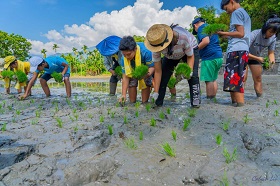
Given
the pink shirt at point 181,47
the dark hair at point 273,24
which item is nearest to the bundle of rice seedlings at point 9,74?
the pink shirt at point 181,47

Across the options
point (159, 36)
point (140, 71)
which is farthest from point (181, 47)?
point (140, 71)

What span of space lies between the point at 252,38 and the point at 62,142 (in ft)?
13.2

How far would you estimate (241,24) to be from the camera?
3.81 m

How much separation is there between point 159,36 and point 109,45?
2.77 metres

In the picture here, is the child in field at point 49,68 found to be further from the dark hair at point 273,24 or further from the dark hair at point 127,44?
the dark hair at point 273,24

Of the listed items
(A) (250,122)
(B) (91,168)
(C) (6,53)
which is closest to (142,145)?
(B) (91,168)

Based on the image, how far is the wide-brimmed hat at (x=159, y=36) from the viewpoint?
3406 millimetres

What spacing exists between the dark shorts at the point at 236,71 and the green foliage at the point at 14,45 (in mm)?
42614

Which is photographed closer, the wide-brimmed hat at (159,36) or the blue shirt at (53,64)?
the wide-brimmed hat at (159,36)

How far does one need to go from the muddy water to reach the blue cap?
2439mm

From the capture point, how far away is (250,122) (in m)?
3.22

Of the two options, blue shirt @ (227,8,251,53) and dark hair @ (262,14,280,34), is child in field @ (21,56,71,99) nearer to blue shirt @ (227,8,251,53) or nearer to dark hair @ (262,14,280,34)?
blue shirt @ (227,8,251,53)

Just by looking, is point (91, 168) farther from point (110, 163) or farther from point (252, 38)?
point (252, 38)

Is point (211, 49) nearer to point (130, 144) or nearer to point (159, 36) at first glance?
point (159, 36)
